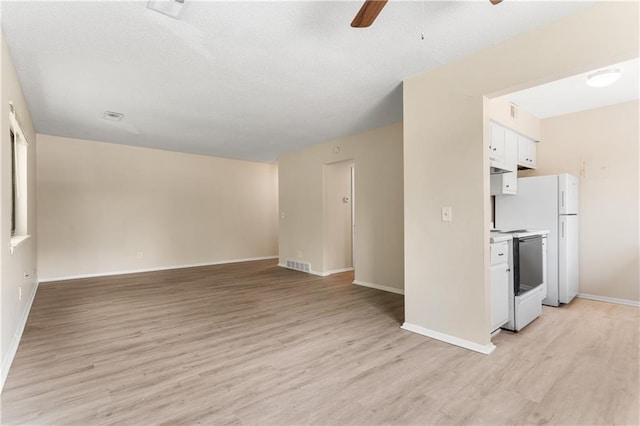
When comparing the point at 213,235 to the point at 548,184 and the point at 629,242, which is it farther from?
the point at 629,242

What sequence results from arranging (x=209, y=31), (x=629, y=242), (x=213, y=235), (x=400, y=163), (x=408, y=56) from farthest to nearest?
1. (x=213, y=235)
2. (x=400, y=163)
3. (x=629, y=242)
4. (x=408, y=56)
5. (x=209, y=31)

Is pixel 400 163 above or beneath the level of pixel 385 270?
above

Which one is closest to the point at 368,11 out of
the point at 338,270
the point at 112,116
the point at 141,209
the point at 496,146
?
the point at 496,146

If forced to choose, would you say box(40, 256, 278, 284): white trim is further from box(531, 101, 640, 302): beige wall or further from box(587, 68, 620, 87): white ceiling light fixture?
box(587, 68, 620, 87): white ceiling light fixture

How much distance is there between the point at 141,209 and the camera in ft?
20.0

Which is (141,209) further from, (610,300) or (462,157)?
(610,300)

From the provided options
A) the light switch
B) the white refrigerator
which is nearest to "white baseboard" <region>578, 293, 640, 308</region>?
the white refrigerator

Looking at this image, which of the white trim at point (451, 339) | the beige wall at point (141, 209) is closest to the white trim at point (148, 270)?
the beige wall at point (141, 209)

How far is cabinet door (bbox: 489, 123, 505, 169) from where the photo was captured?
3283 mm

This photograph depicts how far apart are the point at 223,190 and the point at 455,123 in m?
5.69

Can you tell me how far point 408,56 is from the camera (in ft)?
8.46

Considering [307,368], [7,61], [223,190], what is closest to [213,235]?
[223,190]

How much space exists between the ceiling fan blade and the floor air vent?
4.75 meters

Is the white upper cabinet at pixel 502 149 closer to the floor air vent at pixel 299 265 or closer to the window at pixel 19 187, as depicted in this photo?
the floor air vent at pixel 299 265
